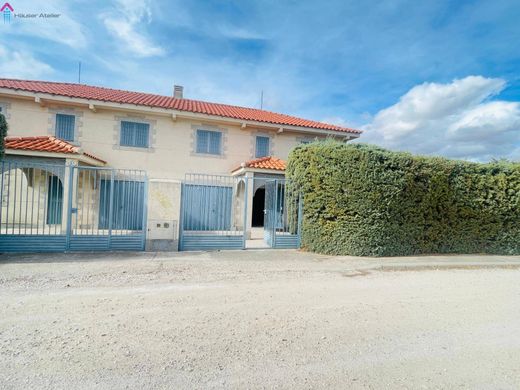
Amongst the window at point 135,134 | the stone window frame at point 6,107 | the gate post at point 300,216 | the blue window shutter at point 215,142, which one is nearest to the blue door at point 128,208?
the window at point 135,134

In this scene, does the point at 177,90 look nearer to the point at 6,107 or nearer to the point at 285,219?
the point at 6,107

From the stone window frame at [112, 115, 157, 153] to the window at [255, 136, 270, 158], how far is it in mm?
5143

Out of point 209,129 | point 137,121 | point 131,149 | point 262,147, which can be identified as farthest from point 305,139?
point 131,149

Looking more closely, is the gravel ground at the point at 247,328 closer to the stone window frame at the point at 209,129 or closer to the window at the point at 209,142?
the stone window frame at the point at 209,129

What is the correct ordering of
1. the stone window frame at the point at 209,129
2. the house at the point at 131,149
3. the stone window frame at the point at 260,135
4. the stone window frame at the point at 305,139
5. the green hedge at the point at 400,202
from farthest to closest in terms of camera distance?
1. the stone window frame at the point at 305,139
2. the stone window frame at the point at 260,135
3. the stone window frame at the point at 209,129
4. the house at the point at 131,149
5. the green hedge at the point at 400,202

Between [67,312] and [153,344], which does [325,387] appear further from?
[67,312]

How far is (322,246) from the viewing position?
888 cm

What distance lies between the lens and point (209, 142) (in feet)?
45.8

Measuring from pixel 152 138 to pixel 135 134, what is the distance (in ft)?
2.57

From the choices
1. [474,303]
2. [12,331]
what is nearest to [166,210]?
[12,331]

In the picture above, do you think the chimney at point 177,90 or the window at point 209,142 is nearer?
the window at point 209,142

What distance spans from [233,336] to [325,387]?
130cm

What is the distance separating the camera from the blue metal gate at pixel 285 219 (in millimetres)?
9477

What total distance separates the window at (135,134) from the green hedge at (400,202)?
753 centimetres
